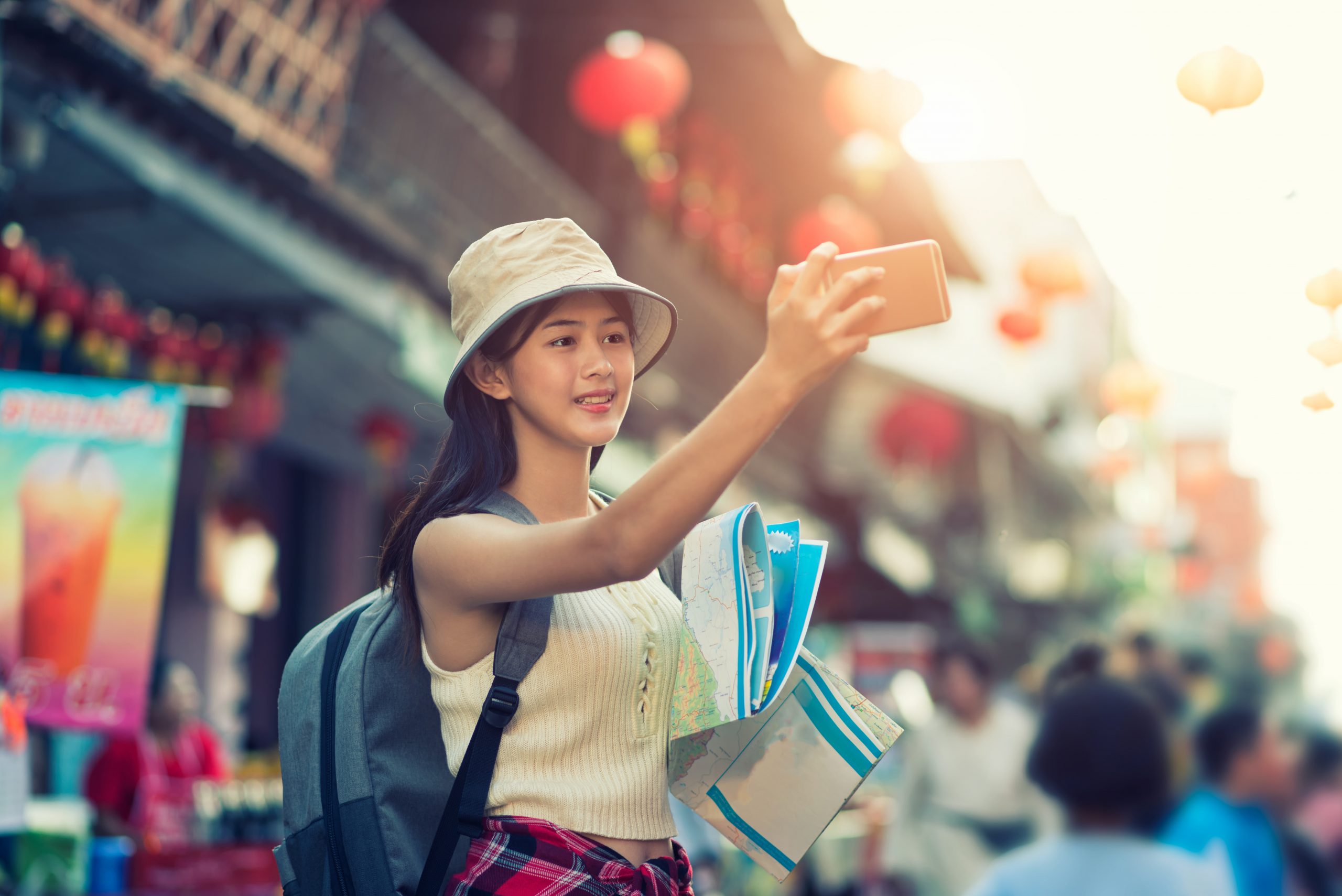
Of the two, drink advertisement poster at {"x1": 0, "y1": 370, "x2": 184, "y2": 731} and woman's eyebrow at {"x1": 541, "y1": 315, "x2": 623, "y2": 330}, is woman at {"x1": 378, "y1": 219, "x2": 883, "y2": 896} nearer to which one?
woman's eyebrow at {"x1": 541, "y1": 315, "x2": 623, "y2": 330}

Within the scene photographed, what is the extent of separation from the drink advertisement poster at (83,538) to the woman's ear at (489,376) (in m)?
3.05

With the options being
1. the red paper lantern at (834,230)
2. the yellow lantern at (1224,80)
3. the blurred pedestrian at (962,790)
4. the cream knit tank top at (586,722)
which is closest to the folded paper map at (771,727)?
the cream knit tank top at (586,722)

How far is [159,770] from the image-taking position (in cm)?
764

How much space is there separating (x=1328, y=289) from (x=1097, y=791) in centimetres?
156

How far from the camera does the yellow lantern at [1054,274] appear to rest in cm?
1036

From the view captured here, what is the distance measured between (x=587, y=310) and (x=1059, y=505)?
37113 mm

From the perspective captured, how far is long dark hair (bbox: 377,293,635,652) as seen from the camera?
2160 millimetres

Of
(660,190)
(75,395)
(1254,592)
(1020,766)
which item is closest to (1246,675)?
(1020,766)

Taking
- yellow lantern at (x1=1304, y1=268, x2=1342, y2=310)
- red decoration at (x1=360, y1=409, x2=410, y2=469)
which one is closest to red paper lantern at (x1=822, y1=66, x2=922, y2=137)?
red decoration at (x1=360, y1=409, x2=410, y2=469)

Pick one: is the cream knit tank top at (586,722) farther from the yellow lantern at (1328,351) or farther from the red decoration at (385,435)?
the red decoration at (385,435)

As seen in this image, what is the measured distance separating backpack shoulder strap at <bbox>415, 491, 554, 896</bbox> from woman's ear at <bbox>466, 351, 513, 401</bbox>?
0.89 feet

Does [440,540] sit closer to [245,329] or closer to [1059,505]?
[245,329]

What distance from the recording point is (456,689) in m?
2.12

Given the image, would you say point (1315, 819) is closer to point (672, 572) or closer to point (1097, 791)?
point (1097, 791)
